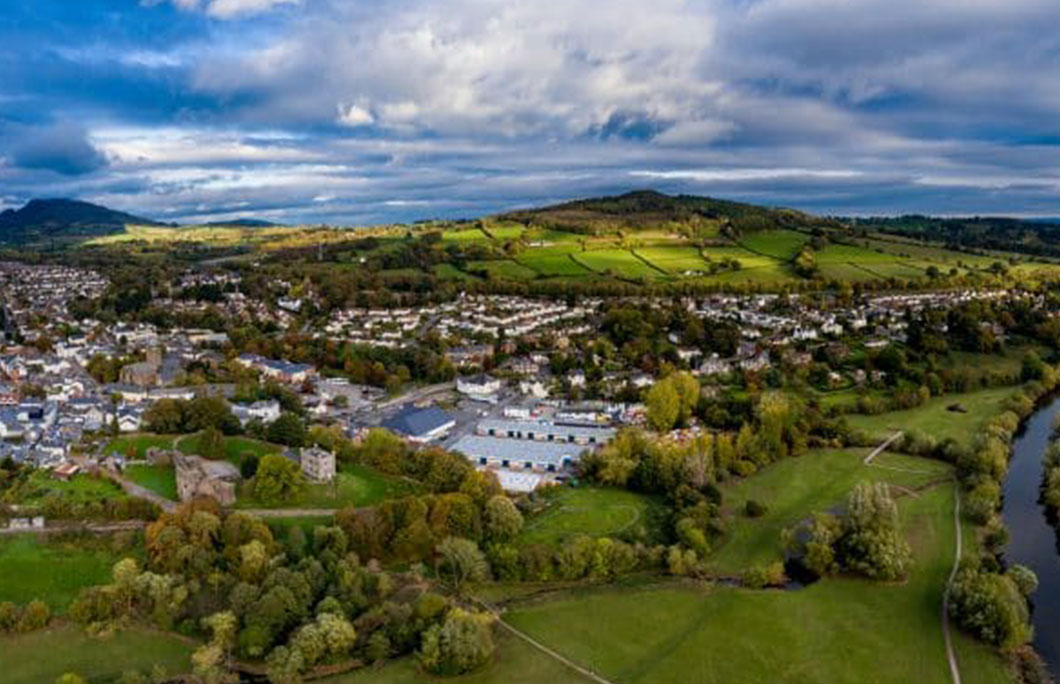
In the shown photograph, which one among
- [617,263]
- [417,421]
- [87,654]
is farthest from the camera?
[617,263]

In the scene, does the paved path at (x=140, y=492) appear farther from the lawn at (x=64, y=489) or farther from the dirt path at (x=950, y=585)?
the dirt path at (x=950, y=585)

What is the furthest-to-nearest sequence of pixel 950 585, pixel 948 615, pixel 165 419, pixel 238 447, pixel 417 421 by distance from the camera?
pixel 417 421 < pixel 165 419 < pixel 238 447 < pixel 950 585 < pixel 948 615

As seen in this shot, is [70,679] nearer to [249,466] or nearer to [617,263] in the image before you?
[249,466]

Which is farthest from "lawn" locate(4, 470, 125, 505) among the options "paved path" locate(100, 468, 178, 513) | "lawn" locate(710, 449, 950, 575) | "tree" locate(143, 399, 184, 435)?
"lawn" locate(710, 449, 950, 575)

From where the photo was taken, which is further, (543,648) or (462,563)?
(462,563)

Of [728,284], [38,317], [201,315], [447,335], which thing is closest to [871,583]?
[447,335]

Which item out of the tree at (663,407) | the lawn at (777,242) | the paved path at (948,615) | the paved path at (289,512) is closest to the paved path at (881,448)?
the paved path at (948,615)

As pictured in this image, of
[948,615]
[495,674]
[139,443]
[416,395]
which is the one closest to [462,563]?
[495,674]
